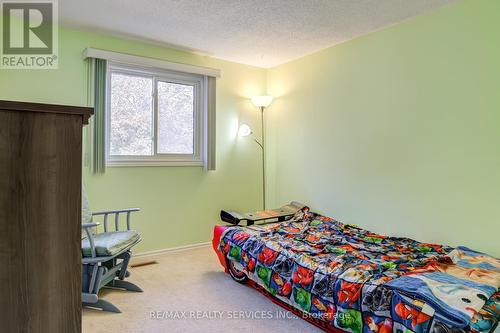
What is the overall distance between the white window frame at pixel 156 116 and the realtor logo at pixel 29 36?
0.55 m

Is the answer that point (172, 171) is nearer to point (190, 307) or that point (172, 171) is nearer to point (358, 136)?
point (190, 307)

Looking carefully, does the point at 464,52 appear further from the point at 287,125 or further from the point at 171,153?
the point at 171,153

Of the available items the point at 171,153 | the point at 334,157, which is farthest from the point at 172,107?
the point at 334,157

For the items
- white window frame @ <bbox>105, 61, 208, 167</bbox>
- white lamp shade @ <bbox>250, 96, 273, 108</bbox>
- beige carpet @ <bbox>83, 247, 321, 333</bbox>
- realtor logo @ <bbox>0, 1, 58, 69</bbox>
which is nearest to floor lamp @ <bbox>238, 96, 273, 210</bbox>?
white lamp shade @ <bbox>250, 96, 273, 108</bbox>

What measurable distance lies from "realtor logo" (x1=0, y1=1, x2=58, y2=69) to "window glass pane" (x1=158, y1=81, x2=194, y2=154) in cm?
112

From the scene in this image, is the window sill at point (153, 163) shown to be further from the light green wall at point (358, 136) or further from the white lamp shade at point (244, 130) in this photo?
the white lamp shade at point (244, 130)

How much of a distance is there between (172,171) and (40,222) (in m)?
2.89

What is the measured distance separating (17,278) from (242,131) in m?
3.50

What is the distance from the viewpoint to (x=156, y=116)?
372 cm

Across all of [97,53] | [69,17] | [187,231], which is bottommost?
[187,231]

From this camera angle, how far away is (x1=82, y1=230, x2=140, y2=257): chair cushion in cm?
235

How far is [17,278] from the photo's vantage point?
2.95ft

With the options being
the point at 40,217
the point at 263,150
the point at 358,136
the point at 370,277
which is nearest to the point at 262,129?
the point at 263,150

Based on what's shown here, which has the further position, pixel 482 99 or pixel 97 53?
pixel 97 53
